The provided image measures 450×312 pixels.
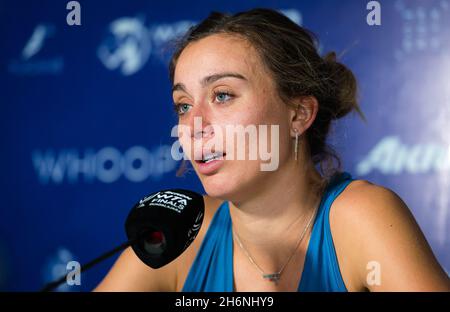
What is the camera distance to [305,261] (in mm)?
1159

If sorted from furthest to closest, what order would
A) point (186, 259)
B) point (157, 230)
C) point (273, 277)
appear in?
1. point (186, 259)
2. point (273, 277)
3. point (157, 230)

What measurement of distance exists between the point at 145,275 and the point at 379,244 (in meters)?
0.54

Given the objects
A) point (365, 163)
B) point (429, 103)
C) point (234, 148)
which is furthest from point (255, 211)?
point (429, 103)

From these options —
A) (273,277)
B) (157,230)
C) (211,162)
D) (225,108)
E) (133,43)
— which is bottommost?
(273,277)

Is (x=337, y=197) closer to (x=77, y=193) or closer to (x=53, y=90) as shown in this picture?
(x=77, y=193)

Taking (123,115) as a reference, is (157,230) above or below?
below

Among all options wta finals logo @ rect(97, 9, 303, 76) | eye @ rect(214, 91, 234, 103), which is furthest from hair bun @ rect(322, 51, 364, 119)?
wta finals logo @ rect(97, 9, 303, 76)

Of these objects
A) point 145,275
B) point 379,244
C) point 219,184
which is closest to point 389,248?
point 379,244

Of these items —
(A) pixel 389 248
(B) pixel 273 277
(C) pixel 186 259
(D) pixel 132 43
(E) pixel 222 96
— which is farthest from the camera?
(D) pixel 132 43

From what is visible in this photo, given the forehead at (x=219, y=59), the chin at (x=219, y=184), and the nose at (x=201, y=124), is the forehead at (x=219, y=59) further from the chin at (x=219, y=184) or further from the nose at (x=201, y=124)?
the chin at (x=219, y=184)

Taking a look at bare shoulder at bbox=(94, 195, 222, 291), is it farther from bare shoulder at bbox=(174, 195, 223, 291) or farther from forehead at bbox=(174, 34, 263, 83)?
forehead at bbox=(174, 34, 263, 83)

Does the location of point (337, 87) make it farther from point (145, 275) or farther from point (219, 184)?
point (145, 275)

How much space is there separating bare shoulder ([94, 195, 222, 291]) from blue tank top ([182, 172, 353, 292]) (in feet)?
0.10

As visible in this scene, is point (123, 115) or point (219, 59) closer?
point (219, 59)
